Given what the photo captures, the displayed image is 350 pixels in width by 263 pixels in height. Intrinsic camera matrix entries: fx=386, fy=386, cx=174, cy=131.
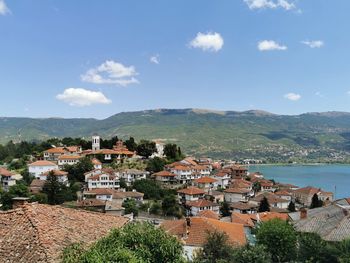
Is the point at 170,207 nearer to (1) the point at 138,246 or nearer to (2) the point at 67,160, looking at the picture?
(2) the point at 67,160

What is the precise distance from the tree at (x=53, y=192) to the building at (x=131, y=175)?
12.0 meters

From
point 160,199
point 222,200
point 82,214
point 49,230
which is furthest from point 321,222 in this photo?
point 222,200

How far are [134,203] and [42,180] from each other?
1597cm

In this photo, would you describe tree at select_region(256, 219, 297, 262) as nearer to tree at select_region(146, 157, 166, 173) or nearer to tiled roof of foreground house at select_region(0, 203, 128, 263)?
tiled roof of foreground house at select_region(0, 203, 128, 263)

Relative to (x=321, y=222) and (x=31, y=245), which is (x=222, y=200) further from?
(x=31, y=245)

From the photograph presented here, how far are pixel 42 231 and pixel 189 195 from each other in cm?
5044

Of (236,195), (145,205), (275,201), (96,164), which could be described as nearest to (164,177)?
(96,164)

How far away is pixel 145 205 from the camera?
54.4m

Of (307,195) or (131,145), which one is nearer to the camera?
(307,195)

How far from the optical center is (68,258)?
28.3 ft

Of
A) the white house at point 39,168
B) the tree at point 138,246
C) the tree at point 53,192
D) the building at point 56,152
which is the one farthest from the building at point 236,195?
the tree at point 138,246

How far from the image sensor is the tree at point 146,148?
74688 mm

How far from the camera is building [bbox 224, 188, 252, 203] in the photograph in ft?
214

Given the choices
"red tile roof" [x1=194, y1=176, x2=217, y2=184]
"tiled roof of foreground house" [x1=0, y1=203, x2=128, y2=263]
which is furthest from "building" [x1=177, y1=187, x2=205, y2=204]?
"tiled roof of foreground house" [x1=0, y1=203, x2=128, y2=263]
